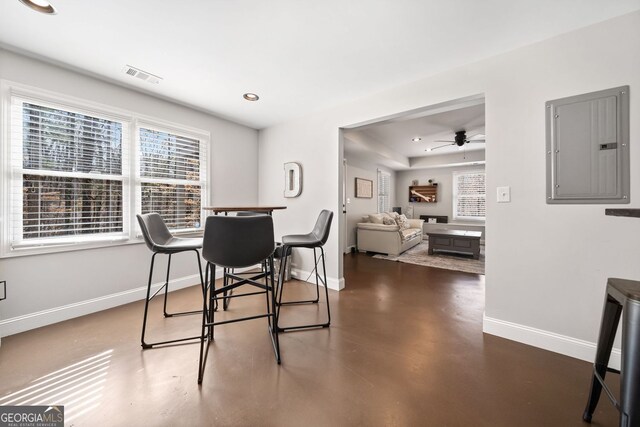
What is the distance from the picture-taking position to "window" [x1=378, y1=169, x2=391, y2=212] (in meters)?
7.26

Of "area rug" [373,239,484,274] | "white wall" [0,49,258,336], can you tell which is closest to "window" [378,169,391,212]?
"area rug" [373,239,484,274]

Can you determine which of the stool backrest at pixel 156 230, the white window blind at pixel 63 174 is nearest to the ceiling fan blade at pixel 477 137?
the stool backrest at pixel 156 230

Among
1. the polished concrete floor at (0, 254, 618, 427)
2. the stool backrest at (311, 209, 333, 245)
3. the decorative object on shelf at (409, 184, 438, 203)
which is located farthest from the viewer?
the decorative object on shelf at (409, 184, 438, 203)

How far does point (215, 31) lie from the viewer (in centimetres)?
175

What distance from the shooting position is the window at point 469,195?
7.11 m

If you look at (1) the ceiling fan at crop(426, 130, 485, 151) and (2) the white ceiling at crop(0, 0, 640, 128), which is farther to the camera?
(1) the ceiling fan at crop(426, 130, 485, 151)

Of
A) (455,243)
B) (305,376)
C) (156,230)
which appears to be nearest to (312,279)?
(305,376)

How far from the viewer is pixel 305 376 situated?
1.52 meters

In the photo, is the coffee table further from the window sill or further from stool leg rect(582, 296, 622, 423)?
the window sill

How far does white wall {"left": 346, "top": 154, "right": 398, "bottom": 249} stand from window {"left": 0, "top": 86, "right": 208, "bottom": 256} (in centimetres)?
363

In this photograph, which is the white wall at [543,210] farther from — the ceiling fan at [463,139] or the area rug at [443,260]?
the ceiling fan at [463,139]

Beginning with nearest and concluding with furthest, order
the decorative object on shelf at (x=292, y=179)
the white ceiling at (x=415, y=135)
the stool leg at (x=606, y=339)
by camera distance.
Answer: the stool leg at (x=606, y=339) < the decorative object on shelf at (x=292, y=179) < the white ceiling at (x=415, y=135)

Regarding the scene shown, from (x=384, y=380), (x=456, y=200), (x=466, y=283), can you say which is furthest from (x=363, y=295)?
(x=456, y=200)

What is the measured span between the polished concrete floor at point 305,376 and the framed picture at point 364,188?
4.08 metres
